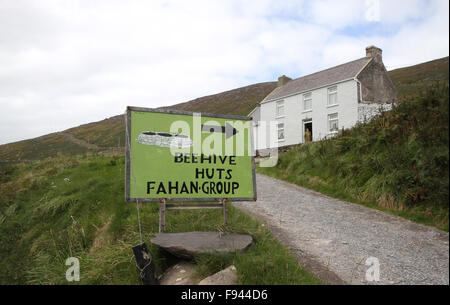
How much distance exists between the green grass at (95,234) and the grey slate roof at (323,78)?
18.1 metres

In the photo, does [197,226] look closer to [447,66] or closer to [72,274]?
[72,274]

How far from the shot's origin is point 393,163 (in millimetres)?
3092

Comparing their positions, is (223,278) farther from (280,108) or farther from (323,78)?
(280,108)

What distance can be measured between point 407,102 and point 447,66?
3.51 ft

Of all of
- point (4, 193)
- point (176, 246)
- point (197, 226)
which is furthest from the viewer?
point (4, 193)

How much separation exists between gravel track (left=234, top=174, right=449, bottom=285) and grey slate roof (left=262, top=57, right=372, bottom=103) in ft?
54.8

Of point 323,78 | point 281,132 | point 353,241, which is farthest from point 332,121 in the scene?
point 353,241

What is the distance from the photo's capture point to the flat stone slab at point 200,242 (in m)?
3.77

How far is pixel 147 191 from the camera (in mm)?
4457

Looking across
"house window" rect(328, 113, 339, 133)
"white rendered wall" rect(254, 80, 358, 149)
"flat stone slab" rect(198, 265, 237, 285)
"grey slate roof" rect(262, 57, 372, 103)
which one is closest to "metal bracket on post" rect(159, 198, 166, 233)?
"flat stone slab" rect(198, 265, 237, 285)

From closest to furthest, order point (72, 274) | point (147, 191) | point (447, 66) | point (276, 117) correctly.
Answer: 1. point (447, 66)
2. point (72, 274)
3. point (147, 191)
4. point (276, 117)

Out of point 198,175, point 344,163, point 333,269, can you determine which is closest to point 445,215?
point 333,269

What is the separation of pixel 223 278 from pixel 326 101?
70.7 feet

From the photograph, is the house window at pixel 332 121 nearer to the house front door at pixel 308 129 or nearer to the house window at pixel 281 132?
the house front door at pixel 308 129
